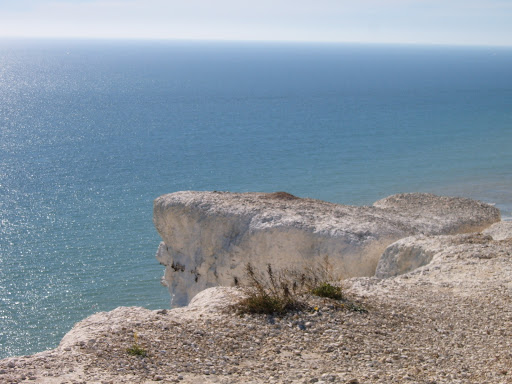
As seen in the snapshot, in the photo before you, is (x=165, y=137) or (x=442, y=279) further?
(x=165, y=137)

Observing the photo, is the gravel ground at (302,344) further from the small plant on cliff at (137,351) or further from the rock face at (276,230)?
the rock face at (276,230)

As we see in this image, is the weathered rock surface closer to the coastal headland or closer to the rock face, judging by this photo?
the coastal headland

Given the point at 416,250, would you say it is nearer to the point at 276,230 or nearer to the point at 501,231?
the point at 501,231

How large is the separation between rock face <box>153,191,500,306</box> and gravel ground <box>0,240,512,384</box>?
8071mm

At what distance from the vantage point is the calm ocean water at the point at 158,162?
33.1 m

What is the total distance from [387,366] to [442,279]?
20.0ft

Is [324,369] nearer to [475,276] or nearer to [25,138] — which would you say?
[475,276]

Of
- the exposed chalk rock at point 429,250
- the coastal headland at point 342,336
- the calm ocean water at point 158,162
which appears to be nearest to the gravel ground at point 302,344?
the coastal headland at point 342,336

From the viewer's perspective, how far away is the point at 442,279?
15.4 metres

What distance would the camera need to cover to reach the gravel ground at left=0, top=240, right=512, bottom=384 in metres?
9.59

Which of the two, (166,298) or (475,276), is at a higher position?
(475,276)

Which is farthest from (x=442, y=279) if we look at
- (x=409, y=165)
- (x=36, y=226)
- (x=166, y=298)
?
(x=409, y=165)

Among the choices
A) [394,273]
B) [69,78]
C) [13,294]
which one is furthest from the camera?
[69,78]

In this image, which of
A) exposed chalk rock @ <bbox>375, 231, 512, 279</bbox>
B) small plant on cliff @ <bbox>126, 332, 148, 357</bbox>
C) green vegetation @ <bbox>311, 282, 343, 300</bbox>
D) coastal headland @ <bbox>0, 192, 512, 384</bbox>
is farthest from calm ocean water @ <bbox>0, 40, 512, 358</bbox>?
green vegetation @ <bbox>311, 282, 343, 300</bbox>
